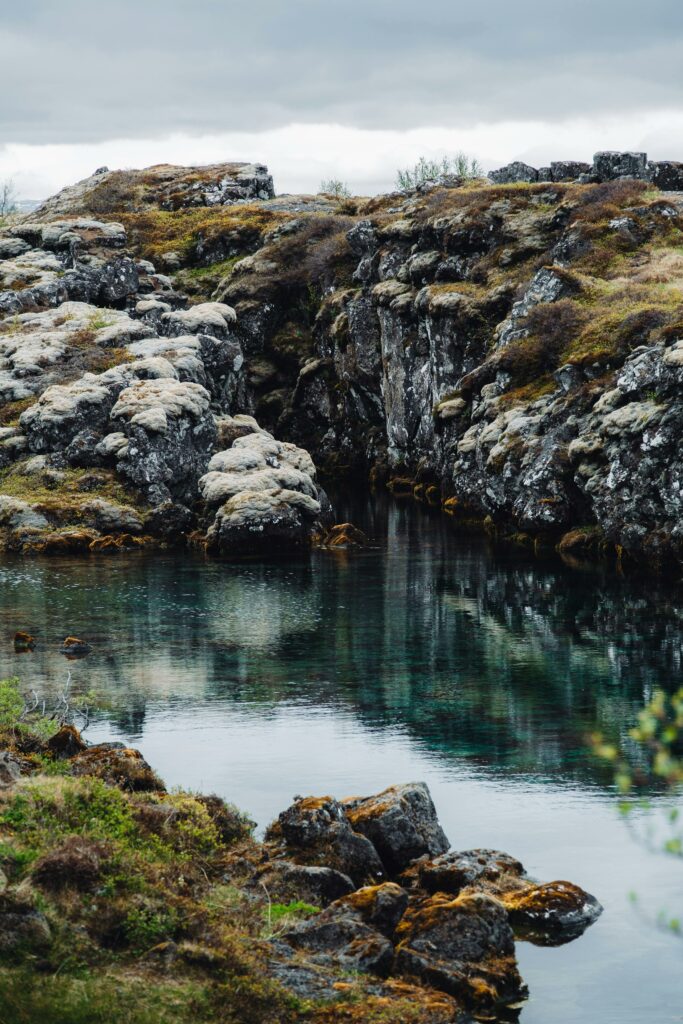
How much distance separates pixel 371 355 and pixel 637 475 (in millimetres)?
50005

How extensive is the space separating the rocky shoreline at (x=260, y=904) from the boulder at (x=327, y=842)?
3 centimetres

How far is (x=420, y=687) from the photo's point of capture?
39.2 meters

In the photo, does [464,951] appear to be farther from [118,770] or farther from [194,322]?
[194,322]

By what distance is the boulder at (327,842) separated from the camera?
2272 cm

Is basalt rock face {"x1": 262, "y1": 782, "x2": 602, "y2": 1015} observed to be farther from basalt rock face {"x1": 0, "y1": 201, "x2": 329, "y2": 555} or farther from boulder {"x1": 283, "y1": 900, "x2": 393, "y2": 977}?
basalt rock face {"x1": 0, "y1": 201, "x2": 329, "y2": 555}

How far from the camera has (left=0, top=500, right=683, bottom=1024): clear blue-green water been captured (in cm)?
2391

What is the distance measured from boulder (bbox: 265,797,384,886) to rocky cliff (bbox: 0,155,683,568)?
40.5 meters

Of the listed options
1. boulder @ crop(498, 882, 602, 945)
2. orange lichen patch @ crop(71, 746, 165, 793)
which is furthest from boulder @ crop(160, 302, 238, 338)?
boulder @ crop(498, 882, 602, 945)

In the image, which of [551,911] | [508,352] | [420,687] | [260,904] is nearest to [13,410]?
[508,352]

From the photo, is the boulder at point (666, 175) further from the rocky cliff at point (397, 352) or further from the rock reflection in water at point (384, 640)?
the rock reflection in water at point (384, 640)

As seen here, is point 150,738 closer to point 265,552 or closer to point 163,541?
point 265,552

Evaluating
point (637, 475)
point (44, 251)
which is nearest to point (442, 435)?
point (637, 475)

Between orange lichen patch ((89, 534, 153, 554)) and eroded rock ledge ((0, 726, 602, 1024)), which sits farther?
orange lichen patch ((89, 534, 153, 554))

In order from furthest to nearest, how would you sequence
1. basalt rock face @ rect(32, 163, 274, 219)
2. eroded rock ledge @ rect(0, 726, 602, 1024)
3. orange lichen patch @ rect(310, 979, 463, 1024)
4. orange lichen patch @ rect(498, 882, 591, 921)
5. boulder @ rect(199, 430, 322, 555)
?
basalt rock face @ rect(32, 163, 274, 219) < boulder @ rect(199, 430, 322, 555) < orange lichen patch @ rect(498, 882, 591, 921) < eroded rock ledge @ rect(0, 726, 602, 1024) < orange lichen patch @ rect(310, 979, 463, 1024)
